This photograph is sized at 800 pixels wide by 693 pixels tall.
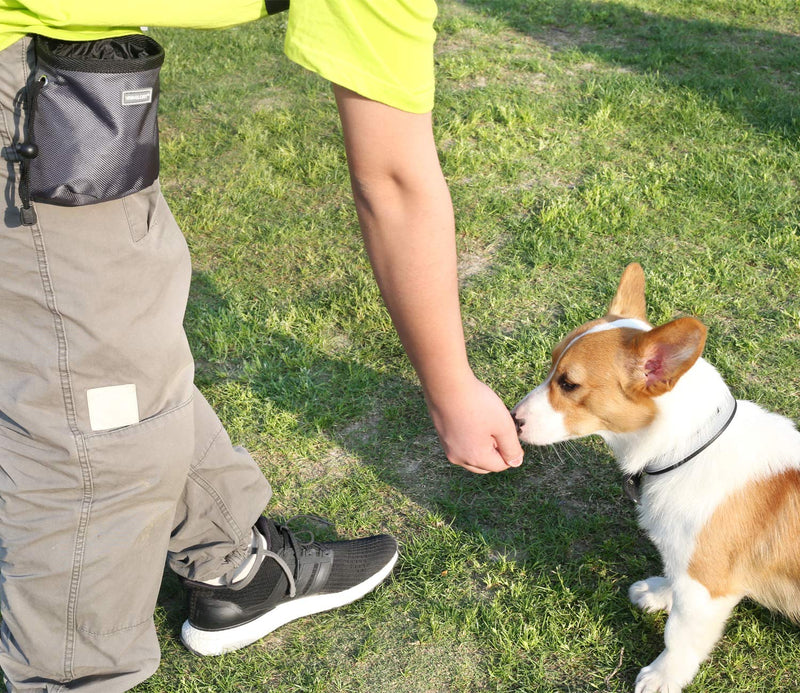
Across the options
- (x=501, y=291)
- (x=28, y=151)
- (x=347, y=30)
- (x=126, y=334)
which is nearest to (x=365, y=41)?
(x=347, y=30)

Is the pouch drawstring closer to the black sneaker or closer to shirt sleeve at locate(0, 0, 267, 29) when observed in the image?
shirt sleeve at locate(0, 0, 267, 29)

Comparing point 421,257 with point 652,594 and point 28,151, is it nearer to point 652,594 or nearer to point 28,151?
point 28,151

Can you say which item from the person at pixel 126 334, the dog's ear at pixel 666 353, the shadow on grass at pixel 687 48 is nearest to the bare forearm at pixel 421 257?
the person at pixel 126 334

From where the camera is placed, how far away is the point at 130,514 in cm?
196

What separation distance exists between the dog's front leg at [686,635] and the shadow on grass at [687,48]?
3691 millimetres

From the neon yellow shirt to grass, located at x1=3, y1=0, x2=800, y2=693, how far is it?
1.78 meters

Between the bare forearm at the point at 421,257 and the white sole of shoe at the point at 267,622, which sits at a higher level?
the bare forearm at the point at 421,257

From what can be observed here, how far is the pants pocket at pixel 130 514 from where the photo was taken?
6.11 feet

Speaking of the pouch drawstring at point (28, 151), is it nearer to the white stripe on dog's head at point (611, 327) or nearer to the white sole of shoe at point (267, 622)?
the white sole of shoe at point (267, 622)

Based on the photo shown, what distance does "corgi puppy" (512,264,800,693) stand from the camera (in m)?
2.21

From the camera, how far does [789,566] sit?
7.25ft

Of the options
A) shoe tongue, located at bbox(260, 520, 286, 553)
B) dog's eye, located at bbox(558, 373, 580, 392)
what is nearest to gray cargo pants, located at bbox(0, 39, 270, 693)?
shoe tongue, located at bbox(260, 520, 286, 553)

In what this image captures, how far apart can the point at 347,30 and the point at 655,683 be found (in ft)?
6.45

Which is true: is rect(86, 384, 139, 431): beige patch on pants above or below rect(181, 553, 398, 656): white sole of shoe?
above
